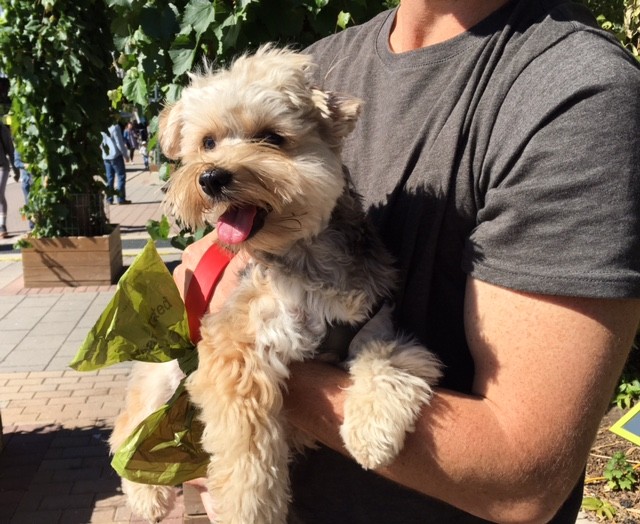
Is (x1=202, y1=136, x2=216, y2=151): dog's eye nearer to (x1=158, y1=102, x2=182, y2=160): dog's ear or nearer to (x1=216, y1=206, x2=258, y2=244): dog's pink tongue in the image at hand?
(x1=158, y1=102, x2=182, y2=160): dog's ear

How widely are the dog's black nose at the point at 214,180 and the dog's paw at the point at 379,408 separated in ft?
2.22

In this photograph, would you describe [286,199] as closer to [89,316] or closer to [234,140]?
[234,140]

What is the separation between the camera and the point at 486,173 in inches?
61.1

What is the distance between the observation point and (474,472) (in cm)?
148

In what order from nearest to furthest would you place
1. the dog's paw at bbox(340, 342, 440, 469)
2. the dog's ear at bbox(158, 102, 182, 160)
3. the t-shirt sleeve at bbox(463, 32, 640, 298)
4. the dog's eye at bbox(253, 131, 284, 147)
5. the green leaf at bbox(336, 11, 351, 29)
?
the t-shirt sleeve at bbox(463, 32, 640, 298), the dog's paw at bbox(340, 342, 440, 469), the dog's eye at bbox(253, 131, 284, 147), the dog's ear at bbox(158, 102, 182, 160), the green leaf at bbox(336, 11, 351, 29)

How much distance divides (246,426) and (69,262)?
831 cm

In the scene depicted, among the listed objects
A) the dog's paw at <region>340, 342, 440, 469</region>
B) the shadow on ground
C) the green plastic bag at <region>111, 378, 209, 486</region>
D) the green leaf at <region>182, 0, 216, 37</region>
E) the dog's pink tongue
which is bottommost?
the shadow on ground

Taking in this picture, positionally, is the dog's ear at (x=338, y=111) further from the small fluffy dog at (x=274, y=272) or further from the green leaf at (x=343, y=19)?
the green leaf at (x=343, y=19)

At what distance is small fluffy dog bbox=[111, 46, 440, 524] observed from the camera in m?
1.90

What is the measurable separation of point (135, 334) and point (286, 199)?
0.69 metres

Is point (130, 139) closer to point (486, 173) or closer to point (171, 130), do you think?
point (171, 130)

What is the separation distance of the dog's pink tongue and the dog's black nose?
105 millimetres

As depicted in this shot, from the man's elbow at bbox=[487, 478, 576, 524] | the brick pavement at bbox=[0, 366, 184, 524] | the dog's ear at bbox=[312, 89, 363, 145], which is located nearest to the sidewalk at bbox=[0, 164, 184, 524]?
the brick pavement at bbox=[0, 366, 184, 524]

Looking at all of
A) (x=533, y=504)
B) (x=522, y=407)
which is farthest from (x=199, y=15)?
(x=533, y=504)
